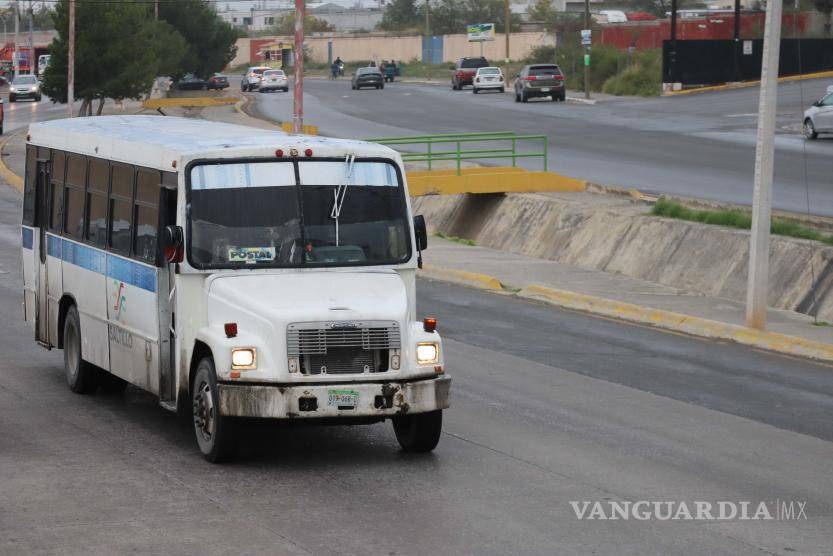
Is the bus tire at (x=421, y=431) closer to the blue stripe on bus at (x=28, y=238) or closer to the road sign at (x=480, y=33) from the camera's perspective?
the blue stripe on bus at (x=28, y=238)

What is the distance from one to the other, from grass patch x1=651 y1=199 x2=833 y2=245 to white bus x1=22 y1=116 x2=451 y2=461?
13.6 meters

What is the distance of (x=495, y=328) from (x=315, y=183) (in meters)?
8.32

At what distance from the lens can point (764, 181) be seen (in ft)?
65.4

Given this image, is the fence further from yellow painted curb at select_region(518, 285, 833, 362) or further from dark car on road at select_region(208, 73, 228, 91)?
yellow painted curb at select_region(518, 285, 833, 362)

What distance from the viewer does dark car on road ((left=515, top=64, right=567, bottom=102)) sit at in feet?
232

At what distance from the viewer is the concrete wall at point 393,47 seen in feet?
442

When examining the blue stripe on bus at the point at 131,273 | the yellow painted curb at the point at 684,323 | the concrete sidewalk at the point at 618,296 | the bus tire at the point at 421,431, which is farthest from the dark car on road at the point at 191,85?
the bus tire at the point at 421,431

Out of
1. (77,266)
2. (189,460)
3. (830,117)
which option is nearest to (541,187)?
(830,117)

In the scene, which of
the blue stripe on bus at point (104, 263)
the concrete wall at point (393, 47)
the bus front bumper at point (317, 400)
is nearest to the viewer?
the bus front bumper at point (317, 400)

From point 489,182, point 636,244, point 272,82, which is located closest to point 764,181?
point 636,244

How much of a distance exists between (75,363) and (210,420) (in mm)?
3722

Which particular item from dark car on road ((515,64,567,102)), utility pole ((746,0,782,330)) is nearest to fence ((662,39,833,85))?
dark car on road ((515,64,567,102))

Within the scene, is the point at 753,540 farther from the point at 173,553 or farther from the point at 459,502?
the point at 173,553

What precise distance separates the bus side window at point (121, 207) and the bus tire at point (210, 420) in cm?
207
